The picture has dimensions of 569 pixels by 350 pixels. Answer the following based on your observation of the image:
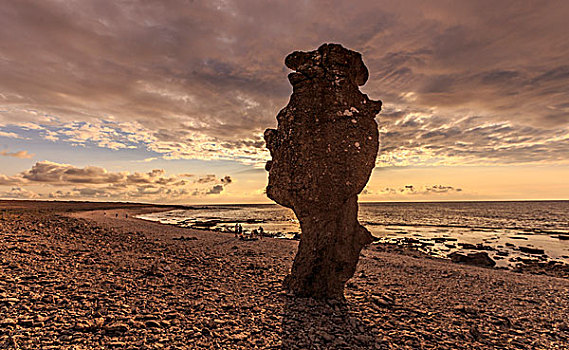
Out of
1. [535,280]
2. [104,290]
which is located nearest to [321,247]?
[104,290]

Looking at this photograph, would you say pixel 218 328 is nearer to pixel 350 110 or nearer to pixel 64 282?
pixel 64 282

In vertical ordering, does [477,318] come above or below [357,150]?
below

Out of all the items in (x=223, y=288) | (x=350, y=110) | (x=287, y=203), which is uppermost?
(x=350, y=110)

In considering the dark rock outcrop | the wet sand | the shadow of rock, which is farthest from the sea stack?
the dark rock outcrop

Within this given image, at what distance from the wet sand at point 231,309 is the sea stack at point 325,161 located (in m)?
0.90

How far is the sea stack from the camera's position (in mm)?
7797

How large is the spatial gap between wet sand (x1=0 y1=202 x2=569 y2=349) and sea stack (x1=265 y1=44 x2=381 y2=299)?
35.3 inches

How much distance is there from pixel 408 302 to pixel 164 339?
269 inches

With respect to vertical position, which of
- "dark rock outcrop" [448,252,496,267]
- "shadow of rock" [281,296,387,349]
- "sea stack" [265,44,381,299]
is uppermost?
"sea stack" [265,44,381,299]

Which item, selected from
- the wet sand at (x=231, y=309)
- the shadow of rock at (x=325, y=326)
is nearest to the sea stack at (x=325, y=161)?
the shadow of rock at (x=325, y=326)

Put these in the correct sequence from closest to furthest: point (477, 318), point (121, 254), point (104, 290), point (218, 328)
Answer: point (218, 328) < point (104, 290) < point (477, 318) < point (121, 254)

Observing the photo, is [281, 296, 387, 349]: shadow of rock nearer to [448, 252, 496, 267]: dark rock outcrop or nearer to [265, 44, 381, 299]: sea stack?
[265, 44, 381, 299]: sea stack

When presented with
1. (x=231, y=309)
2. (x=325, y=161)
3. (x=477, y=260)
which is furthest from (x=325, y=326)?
(x=477, y=260)

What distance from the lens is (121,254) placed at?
460 inches
